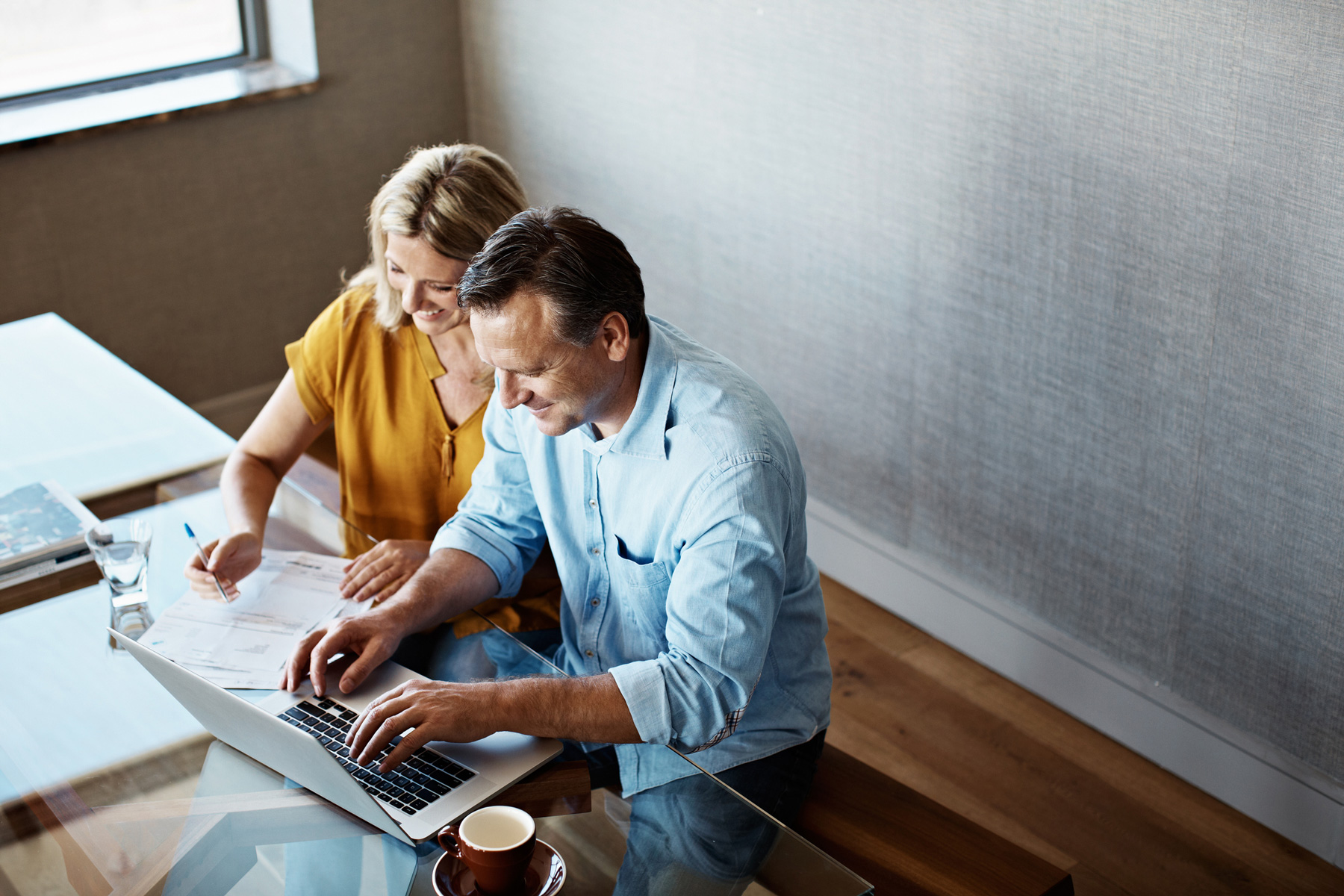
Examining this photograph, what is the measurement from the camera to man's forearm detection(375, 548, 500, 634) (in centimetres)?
160

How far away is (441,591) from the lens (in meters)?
1.66

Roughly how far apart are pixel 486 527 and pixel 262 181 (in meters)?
2.04

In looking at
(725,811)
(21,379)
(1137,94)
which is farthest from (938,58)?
(21,379)

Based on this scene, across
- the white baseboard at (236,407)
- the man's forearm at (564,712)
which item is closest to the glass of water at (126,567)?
the man's forearm at (564,712)

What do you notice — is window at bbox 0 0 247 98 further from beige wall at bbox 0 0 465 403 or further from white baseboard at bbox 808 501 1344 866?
white baseboard at bbox 808 501 1344 866

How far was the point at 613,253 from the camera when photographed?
Result: 4.92ft

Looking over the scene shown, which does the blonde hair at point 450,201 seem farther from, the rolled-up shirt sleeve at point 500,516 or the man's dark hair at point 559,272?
the man's dark hair at point 559,272

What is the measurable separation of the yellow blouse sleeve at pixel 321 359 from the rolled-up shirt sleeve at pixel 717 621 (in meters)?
0.83

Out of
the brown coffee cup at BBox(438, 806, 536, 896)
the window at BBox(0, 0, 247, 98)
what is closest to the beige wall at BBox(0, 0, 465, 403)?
the window at BBox(0, 0, 247, 98)

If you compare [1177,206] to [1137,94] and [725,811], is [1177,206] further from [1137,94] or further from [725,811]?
[725,811]

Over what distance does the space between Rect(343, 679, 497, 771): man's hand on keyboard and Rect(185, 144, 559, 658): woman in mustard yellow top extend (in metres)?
0.46

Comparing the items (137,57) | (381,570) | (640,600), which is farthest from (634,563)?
(137,57)

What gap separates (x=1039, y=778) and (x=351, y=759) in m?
1.47

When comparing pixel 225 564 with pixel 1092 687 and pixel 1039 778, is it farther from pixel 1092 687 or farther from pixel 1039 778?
pixel 1092 687
